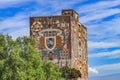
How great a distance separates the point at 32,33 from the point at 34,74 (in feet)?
112

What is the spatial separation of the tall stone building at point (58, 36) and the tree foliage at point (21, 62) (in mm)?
24413

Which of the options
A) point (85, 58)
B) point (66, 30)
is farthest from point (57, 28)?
point (85, 58)

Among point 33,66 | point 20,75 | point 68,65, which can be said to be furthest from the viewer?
point 68,65

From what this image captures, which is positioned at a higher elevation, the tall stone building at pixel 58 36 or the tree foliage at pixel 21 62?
the tall stone building at pixel 58 36

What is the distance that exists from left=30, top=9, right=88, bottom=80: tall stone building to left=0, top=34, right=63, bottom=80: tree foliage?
24.4 meters

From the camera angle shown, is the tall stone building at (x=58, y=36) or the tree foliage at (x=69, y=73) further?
the tall stone building at (x=58, y=36)

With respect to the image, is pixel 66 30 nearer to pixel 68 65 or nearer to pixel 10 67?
pixel 68 65

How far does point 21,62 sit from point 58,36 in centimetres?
3370

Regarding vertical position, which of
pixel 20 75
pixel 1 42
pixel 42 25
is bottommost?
pixel 20 75

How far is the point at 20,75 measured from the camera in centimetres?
5975

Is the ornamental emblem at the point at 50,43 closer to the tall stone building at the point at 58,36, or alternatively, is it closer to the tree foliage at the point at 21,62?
the tall stone building at the point at 58,36

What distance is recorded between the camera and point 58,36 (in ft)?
310

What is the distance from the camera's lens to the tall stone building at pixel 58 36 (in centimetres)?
9381

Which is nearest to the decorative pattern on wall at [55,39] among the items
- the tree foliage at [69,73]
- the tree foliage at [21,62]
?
the tree foliage at [69,73]
